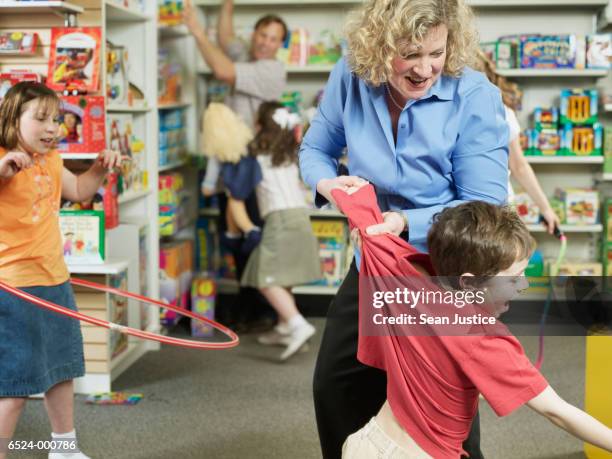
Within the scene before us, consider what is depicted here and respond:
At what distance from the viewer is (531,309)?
1553mm

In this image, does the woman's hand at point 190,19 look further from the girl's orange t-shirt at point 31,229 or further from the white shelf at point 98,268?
the girl's orange t-shirt at point 31,229

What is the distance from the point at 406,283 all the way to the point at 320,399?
0.51m

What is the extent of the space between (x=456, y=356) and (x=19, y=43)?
2452 mm

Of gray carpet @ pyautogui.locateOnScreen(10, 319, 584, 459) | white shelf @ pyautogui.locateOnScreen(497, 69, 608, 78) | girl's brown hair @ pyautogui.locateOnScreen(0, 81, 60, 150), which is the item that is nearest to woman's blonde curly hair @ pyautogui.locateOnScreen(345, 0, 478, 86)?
girl's brown hair @ pyautogui.locateOnScreen(0, 81, 60, 150)

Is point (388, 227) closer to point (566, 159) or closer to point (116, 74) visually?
point (116, 74)

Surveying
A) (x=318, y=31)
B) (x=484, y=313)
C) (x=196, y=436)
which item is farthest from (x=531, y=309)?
(x=318, y=31)

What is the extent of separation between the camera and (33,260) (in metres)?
2.48

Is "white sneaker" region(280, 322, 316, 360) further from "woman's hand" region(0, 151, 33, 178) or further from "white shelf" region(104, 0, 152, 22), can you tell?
"woman's hand" region(0, 151, 33, 178)

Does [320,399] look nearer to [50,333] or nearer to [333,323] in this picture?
[333,323]

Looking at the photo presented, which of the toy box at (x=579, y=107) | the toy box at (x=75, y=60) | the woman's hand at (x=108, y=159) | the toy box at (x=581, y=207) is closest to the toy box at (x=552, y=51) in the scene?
the toy box at (x=579, y=107)

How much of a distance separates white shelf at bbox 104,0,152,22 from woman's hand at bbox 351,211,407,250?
7.25 ft

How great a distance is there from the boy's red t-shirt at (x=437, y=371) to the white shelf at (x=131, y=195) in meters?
2.29

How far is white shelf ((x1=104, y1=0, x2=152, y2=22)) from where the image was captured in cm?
364

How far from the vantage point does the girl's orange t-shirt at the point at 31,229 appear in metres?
2.44
